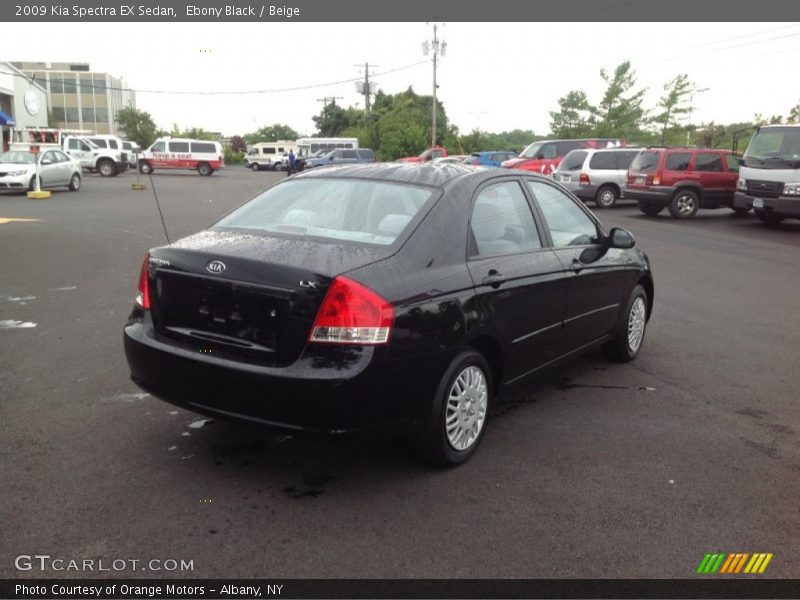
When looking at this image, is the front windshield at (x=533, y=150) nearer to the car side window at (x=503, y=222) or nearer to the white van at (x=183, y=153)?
the car side window at (x=503, y=222)

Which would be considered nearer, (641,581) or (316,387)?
(641,581)

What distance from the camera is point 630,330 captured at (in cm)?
602

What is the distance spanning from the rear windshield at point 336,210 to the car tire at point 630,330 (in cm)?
250

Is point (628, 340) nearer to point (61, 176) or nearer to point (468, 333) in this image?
point (468, 333)

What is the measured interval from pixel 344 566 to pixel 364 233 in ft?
5.85

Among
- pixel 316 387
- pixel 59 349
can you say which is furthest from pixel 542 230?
pixel 59 349

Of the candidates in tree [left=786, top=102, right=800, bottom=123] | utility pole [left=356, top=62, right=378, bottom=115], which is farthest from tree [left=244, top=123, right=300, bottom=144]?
tree [left=786, top=102, right=800, bottom=123]

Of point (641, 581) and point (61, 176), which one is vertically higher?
point (61, 176)

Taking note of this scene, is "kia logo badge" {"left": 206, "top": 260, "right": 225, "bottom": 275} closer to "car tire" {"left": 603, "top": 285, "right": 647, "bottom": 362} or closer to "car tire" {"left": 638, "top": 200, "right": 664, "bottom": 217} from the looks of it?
"car tire" {"left": 603, "top": 285, "right": 647, "bottom": 362}

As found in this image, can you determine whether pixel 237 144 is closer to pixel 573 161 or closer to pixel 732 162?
pixel 573 161

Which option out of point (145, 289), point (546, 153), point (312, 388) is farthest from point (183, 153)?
point (312, 388)

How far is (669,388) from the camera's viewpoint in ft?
17.7

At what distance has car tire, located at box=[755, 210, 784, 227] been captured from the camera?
54.5 ft

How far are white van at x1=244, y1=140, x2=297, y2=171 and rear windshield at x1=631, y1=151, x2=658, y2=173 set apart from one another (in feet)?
166
